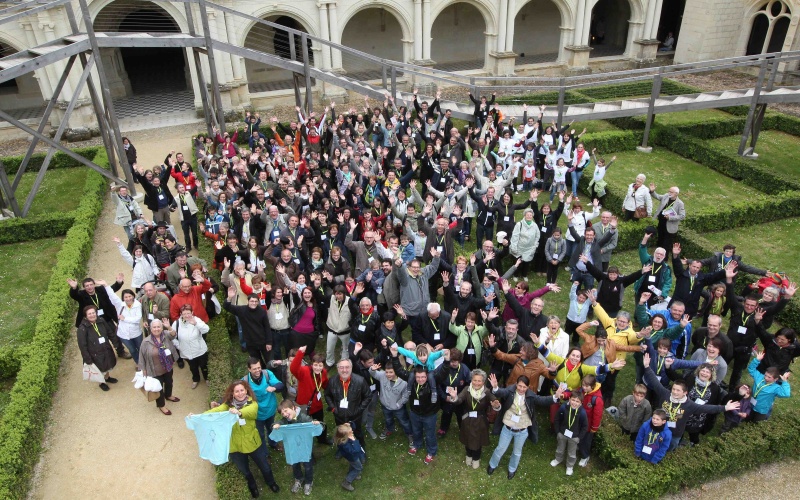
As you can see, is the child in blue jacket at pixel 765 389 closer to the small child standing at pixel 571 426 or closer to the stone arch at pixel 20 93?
the small child standing at pixel 571 426

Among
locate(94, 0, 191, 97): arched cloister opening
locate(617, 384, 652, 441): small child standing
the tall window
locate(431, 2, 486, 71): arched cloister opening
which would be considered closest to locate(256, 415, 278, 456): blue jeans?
locate(617, 384, 652, 441): small child standing

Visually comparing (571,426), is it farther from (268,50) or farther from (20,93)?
(20,93)

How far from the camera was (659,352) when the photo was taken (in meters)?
7.65

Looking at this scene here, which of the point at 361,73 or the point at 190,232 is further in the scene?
the point at 361,73

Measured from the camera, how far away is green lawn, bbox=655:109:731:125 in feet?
66.4

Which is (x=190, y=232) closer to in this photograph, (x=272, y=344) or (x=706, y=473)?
(x=272, y=344)

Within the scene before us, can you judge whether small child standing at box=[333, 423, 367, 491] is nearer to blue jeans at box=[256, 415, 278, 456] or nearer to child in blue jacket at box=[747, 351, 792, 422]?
blue jeans at box=[256, 415, 278, 456]

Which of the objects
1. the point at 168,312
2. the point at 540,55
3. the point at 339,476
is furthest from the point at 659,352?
the point at 540,55

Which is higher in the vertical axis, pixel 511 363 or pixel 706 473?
pixel 511 363

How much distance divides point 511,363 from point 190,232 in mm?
7935

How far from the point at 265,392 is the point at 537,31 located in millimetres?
27081

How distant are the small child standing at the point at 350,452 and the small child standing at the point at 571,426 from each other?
251 cm

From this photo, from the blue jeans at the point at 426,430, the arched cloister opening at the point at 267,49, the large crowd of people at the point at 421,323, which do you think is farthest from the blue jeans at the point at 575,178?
the arched cloister opening at the point at 267,49

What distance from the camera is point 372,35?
1056 inches
